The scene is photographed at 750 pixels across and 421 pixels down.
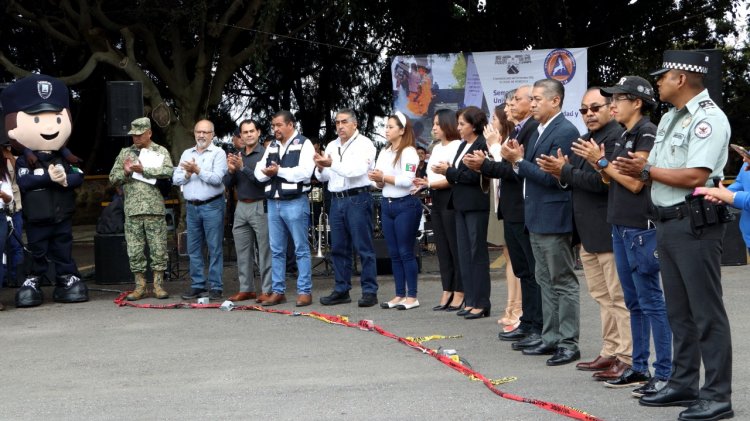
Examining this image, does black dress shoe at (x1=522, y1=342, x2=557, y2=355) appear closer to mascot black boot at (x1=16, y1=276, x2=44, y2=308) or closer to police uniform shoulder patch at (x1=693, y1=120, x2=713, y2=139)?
police uniform shoulder patch at (x1=693, y1=120, x2=713, y2=139)

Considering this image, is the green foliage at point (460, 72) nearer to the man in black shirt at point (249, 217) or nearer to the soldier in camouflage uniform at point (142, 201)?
the man in black shirt at point (249, 217)

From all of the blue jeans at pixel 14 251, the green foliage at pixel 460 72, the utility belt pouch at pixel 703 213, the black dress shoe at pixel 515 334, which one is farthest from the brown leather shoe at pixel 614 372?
the green foliage at pixel 460 72

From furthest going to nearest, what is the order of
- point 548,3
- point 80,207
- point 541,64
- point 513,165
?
point 80,207 → point 548,3 → point 541,64 → point 513,165

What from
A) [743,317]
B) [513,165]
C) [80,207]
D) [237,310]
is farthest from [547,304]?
[80,207]

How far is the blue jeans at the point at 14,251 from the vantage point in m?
13.5

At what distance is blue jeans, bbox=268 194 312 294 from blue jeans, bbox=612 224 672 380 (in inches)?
200

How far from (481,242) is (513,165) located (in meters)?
2.15

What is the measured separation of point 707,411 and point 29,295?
8402mm

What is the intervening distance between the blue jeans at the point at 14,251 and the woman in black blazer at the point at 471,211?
6.21 metres

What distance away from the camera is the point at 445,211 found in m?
10.4

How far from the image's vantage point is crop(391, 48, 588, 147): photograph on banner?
18422mm

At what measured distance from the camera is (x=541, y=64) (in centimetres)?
1844

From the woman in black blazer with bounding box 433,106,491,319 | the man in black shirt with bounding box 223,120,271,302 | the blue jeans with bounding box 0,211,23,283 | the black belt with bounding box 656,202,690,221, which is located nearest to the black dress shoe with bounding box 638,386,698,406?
the black belt with bounding box 656,202,690,221

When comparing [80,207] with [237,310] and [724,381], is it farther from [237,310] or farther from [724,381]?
[724,381]
